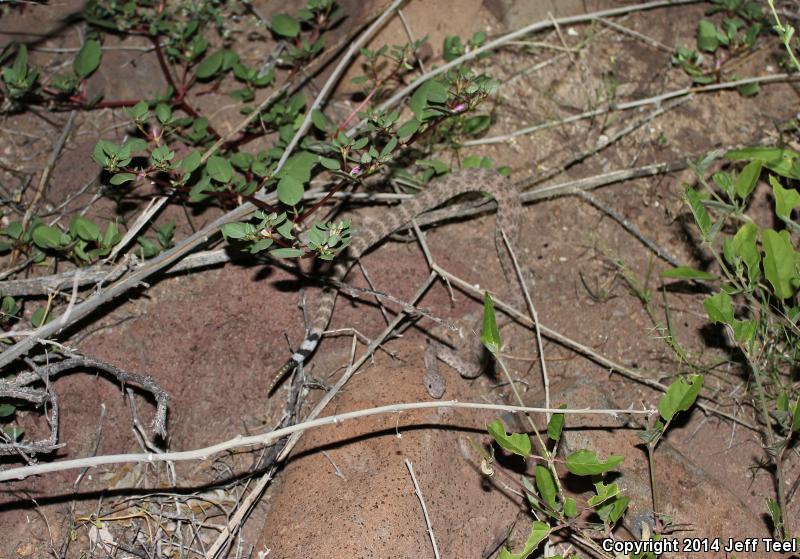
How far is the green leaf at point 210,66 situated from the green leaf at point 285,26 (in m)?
0.46

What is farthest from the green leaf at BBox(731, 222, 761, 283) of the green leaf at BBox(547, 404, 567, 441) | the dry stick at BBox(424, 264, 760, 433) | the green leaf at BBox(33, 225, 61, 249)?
the green leaf at BBox(33, 225, 61, 249)

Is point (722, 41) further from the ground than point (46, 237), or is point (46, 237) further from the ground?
point (722, 41)

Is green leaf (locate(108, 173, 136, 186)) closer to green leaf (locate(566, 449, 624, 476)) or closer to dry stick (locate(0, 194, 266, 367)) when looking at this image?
dry stick (locate(0, 194, 266, 367))

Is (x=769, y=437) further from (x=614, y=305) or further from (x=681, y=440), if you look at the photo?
(x=614, y=305)

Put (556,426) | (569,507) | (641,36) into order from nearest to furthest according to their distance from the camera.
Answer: (569,507)
(556,426)
(641,36)

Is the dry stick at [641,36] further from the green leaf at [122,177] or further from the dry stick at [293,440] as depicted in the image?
the green leaf at [122,177]

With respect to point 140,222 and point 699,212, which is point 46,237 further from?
point 699,212

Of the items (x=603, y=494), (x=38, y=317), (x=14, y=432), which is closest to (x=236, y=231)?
(x=38, y=317)

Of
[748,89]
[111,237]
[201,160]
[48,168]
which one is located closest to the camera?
[111,237]

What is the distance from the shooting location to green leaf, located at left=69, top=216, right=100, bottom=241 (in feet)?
14.5

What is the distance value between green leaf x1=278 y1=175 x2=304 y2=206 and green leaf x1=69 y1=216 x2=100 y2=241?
3.98 feet

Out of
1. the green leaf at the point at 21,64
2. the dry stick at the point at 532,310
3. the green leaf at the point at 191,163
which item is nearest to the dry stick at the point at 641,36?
the dry stick at the point at 532,310

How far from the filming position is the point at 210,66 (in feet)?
17.2

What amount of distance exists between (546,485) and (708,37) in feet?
13.6
